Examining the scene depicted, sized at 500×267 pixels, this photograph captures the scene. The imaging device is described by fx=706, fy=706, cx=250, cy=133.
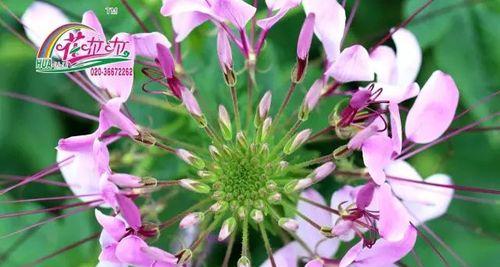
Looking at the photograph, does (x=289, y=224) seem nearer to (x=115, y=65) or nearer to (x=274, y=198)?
(x=274, y=198)

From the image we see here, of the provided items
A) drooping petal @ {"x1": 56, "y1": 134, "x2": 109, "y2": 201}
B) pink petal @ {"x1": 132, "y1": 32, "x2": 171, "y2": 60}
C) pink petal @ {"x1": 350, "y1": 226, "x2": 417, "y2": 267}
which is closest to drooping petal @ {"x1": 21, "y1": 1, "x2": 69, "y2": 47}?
drooping petal @ {"x1": 56, "y1": 134, "x2": 109, "y2": 201}

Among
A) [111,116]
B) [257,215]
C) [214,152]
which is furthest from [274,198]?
[111,116]

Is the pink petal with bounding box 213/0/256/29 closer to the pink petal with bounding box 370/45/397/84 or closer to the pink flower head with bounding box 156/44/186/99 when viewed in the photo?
the pink flower head with bounding box 156/44/186/99

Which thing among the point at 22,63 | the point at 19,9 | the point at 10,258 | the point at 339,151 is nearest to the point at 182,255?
the point at 339,151

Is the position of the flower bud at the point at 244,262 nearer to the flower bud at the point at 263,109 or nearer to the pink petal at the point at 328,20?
the flower bud at the point at 263,109

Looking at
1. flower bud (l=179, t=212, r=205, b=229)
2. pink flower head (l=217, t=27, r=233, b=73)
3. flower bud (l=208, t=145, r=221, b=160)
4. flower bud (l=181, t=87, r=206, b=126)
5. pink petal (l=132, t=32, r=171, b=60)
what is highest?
pink petal (l=132, t=32, r=171, b=60)

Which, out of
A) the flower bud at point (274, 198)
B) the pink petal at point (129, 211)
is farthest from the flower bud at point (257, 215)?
the pink petal at point (129, 211)
